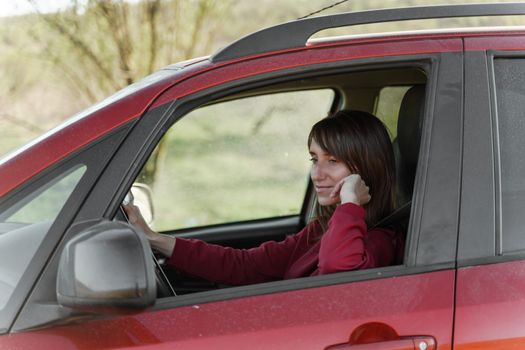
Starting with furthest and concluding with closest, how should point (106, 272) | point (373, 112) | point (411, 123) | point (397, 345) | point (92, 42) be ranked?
point (92, 42) < point (373, 112) < point (411, 123) < point (397, 345) < point (106, 272)

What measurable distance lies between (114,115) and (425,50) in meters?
0.80

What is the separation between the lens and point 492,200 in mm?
2131

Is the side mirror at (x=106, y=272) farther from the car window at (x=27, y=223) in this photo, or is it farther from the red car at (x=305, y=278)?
the car window at (x=27, y=223)

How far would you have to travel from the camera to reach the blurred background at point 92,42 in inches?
Result: 243

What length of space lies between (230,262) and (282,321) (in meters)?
1.01

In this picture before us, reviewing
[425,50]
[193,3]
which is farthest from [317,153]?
[193,3]

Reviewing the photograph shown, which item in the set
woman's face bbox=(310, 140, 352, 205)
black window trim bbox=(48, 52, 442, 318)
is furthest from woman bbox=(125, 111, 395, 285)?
black window trim bbox=(48, 52, 442, 318)

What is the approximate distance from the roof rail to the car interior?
0.34 feet

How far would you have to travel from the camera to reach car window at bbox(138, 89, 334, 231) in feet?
24.0

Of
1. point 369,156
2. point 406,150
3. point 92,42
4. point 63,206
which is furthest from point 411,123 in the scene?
point 92,42

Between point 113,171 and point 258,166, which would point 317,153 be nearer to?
point 113,171

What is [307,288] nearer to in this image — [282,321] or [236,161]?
[282,321]

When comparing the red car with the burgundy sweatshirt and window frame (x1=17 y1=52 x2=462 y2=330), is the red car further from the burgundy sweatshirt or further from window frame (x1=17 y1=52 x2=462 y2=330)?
the burgundy sweatshirt

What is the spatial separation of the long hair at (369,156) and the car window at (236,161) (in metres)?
4.37
